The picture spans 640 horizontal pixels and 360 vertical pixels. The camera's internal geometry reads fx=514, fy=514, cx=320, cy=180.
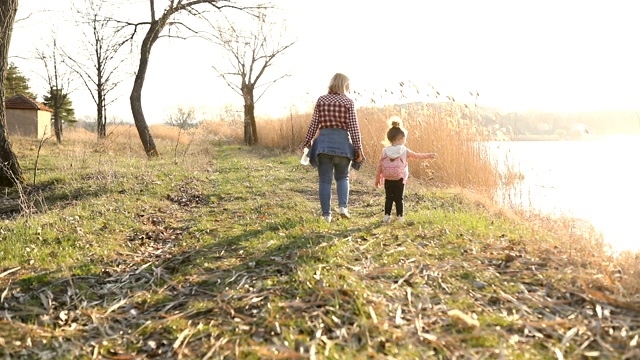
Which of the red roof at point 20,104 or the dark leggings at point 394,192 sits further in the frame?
the red roof at point 20,104

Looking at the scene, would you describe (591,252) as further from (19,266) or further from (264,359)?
(19,266)

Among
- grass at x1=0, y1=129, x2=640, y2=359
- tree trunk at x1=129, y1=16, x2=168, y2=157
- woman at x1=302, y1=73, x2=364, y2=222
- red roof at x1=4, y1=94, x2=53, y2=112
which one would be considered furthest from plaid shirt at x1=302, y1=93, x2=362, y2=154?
red roof at x1=4, y1=94, x2=53, y2=112

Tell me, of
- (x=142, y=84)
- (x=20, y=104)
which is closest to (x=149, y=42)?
(x=142, y=84)

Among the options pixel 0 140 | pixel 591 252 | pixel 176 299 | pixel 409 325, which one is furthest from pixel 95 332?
pixel 0 140

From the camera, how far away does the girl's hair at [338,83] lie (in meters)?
6.22

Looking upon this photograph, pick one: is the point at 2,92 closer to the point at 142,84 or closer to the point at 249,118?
the point at 142,84

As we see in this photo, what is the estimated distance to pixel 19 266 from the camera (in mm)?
4680

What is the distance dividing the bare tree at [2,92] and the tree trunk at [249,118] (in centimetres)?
1741

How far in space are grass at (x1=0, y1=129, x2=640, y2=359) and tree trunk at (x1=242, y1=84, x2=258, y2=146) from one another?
20.4m

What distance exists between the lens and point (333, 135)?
6191 millimetres

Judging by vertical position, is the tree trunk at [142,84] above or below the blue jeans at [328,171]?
above

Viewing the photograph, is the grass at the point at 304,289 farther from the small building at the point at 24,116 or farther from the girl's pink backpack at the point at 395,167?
the small building at the point at 24,116

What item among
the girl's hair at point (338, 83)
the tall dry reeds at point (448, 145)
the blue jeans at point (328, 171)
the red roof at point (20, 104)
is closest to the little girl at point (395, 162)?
the blue jeans at point (328, 171)

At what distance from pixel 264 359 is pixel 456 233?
329cm
